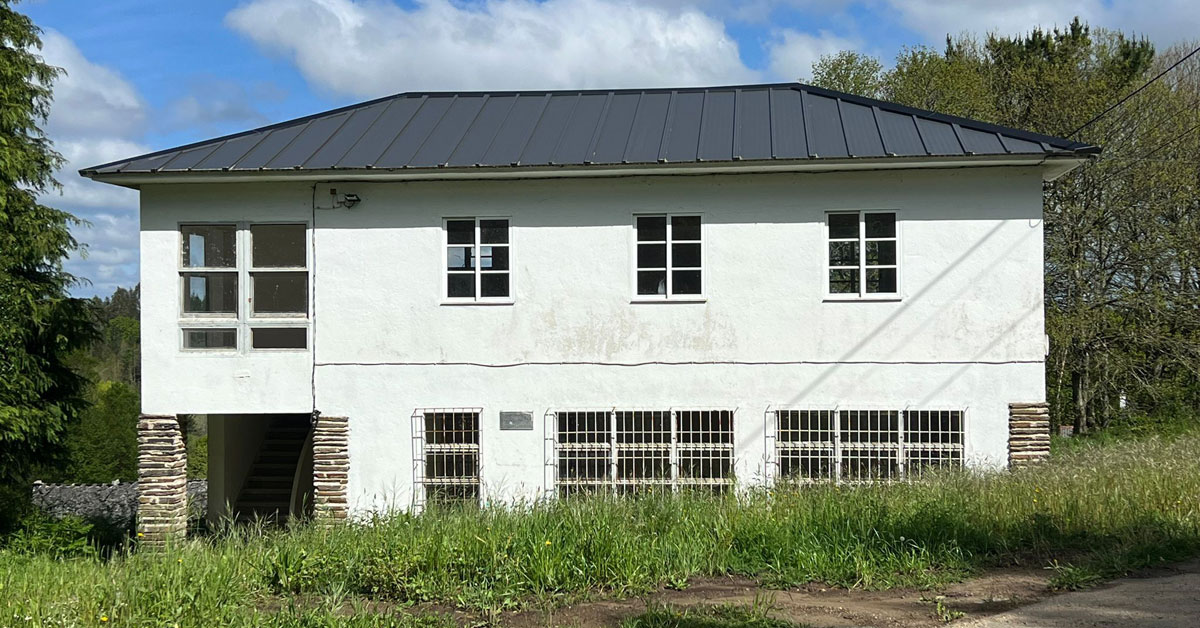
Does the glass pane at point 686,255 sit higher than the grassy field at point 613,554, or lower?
higher

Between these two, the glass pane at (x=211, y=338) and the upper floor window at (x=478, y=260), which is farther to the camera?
the glass pane at (x=211, y=338)

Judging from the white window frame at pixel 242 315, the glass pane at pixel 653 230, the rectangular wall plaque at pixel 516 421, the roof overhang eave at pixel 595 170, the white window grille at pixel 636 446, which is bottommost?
the white window grille at pixel 636 446

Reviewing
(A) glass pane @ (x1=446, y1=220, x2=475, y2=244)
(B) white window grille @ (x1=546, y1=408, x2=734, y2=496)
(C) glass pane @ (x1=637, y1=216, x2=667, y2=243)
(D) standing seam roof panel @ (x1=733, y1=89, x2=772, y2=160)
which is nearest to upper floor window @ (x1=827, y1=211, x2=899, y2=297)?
(D) standing seam roof panel @ (x1=733, y1=89, x2=772, y2=160)

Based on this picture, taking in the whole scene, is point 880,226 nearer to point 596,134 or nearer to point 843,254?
point 843,254

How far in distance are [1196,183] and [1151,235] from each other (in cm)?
161

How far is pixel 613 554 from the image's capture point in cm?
851

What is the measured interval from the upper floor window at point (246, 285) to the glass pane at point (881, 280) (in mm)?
7948

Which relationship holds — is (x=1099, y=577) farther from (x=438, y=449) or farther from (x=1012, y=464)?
Answer: (x=438, y=449)

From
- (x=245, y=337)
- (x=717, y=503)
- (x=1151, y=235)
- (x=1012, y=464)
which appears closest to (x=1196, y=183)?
(x=1151, y=235)

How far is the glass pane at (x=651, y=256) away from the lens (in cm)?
1333

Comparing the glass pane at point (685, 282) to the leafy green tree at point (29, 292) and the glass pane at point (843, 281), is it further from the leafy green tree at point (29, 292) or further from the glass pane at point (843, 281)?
the leafy green tree at point (29, 292)

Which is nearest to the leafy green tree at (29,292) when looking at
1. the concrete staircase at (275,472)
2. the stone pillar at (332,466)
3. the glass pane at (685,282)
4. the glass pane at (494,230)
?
the concrete staircase at (275,472)

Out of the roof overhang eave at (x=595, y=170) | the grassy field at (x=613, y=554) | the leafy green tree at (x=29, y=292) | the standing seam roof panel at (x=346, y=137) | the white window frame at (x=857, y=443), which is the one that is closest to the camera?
the grassy field at (x=613, y=554)

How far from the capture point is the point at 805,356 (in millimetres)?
13078
